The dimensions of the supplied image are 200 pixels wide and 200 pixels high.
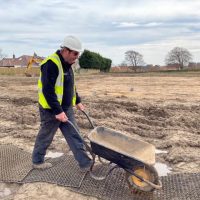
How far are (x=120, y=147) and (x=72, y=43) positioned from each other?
1.55 meters

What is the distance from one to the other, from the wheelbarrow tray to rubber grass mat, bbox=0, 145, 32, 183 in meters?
1.28

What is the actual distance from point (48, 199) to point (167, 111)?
6605mm

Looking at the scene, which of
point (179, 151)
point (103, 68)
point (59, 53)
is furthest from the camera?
point (103, 68)

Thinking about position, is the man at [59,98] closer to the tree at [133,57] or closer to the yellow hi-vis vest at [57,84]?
the yellow hi-vis vest at [57,84]

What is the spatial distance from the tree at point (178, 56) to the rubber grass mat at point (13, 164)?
219 ft

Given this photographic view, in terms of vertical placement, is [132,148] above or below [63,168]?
above

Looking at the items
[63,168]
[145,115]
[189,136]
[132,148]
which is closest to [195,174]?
[132,148]

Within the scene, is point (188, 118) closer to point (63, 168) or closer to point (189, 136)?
point (189, 136)

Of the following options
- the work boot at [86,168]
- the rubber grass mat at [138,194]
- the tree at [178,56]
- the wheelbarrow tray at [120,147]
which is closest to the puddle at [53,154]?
the work boot at [86,168]

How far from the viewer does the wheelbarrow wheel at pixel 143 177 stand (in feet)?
14.2

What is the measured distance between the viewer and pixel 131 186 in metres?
4.53

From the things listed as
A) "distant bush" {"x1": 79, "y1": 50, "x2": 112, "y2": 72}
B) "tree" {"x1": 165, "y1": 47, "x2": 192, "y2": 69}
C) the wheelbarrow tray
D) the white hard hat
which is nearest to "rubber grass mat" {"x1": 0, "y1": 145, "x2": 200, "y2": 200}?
the wheelbarrow tray

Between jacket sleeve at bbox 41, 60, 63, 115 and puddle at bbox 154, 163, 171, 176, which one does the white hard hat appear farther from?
puddle at bbox 154, 163, 171, 176

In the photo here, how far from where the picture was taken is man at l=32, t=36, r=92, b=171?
4.70 metres
